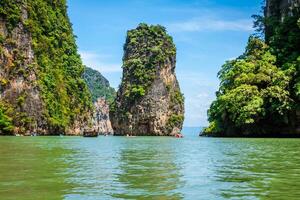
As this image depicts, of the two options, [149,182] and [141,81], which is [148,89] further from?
[149,182]

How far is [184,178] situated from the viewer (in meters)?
10.5

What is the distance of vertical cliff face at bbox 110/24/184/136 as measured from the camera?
80.9 m

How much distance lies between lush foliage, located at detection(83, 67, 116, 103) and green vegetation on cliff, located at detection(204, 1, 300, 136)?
120 m

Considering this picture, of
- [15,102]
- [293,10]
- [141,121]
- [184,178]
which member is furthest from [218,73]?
[184,178]

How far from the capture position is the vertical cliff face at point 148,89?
80938 mm

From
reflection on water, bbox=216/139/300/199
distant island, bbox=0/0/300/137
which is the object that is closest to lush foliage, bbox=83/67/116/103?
distant island, bbox=0/0/300/137

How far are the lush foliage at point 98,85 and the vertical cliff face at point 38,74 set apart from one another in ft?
281

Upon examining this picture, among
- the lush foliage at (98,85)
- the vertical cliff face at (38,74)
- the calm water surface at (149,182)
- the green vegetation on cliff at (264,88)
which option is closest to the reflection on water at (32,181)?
the calm water surface at (149,182)

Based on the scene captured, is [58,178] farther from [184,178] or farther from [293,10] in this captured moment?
[293,10]

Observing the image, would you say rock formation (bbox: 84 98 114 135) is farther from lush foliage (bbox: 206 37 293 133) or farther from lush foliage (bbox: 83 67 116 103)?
lush foliage (bbox: 206 37 293 133)

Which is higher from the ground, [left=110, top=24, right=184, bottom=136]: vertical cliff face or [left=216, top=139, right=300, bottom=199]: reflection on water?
[left=110, top=24, right=184, bottom=136]: vertical cliff face

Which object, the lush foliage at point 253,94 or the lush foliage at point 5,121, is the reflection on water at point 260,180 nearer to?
the lush foliage at point 253,94

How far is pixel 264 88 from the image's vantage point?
147 feet

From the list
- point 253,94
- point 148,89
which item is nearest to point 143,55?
point 148,89
